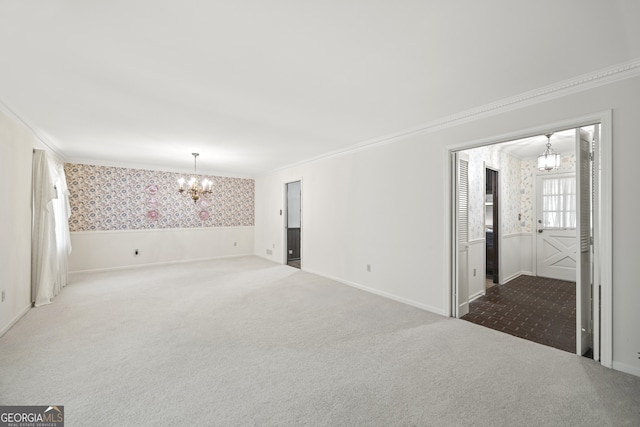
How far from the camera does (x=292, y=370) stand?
7.10 feet

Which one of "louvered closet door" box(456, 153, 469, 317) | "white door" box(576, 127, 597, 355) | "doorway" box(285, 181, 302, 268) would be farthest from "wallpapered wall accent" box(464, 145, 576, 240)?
"doorway" box(285, 181, 302, 268)

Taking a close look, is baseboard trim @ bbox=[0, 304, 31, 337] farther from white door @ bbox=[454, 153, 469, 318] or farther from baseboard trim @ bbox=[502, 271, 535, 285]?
baseboard trim @ bbox=[502, 271, 535, 285]

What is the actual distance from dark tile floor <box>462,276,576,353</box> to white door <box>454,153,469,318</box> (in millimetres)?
209

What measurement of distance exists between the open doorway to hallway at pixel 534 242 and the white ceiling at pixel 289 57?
42.8 inches

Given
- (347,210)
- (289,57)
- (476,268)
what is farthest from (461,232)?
(289,57)

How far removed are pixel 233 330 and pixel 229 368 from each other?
28.8 inches

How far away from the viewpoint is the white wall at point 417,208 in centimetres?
209

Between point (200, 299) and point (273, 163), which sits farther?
point (273, 163)

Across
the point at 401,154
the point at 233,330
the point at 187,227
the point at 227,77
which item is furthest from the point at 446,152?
the point at 187,227

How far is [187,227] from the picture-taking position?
6852 millimetres

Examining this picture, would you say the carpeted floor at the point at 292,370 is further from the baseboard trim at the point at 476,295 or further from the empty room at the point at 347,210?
the baseboard trim at the point at 476,295

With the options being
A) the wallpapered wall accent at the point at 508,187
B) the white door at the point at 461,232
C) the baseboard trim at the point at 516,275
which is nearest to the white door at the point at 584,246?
the white door at the point at 461,232

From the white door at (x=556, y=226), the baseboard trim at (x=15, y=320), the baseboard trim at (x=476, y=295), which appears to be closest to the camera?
the baseboard trim at (x=15, y=320)

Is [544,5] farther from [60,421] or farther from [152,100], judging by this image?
[60,421]
